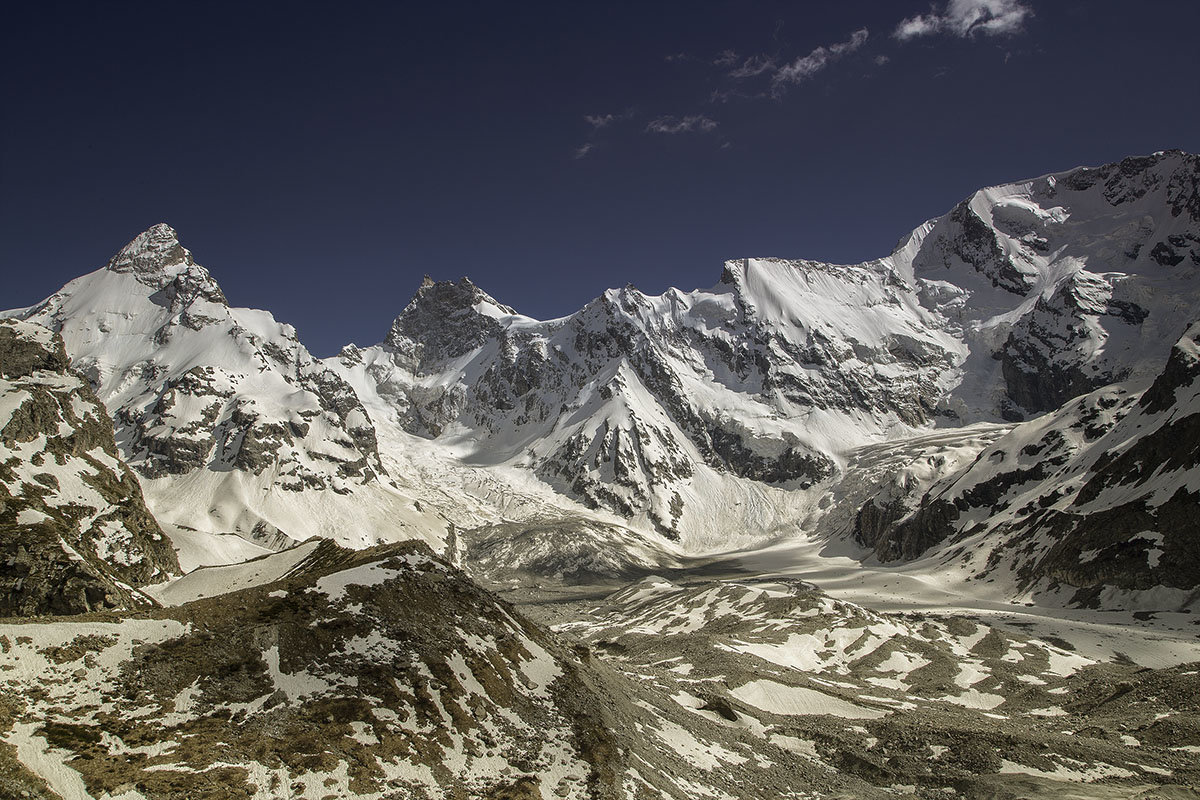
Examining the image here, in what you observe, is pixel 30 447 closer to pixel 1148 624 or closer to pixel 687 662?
pixel 687 662

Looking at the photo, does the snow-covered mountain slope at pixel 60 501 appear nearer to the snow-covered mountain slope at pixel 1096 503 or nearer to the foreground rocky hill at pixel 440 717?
the foreground rocky hill at pixel 440 717

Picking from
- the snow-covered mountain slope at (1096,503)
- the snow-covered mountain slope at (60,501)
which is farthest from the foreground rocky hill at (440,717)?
the snow-covered mountain slope at (1096,503)

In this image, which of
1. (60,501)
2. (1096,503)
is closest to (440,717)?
(60,501)

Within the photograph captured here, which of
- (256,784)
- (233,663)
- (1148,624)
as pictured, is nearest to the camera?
(256,784)

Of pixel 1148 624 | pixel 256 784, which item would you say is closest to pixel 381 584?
pixel 256 784

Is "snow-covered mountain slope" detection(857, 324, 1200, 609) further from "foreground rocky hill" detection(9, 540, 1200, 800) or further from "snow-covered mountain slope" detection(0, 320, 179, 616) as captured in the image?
"snow-covered mountain slope" detection(0, 320, 179, 616)

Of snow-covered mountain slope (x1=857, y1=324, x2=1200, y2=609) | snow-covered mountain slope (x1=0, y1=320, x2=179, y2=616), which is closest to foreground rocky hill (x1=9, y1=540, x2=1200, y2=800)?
snow-covered mountain slope (x1=0, y1=320, x2=179, y2=616)

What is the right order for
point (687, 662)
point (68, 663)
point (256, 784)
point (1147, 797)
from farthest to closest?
point (687, 662) → point (1147, 797) → point (68, 663) → point (256, 784)
